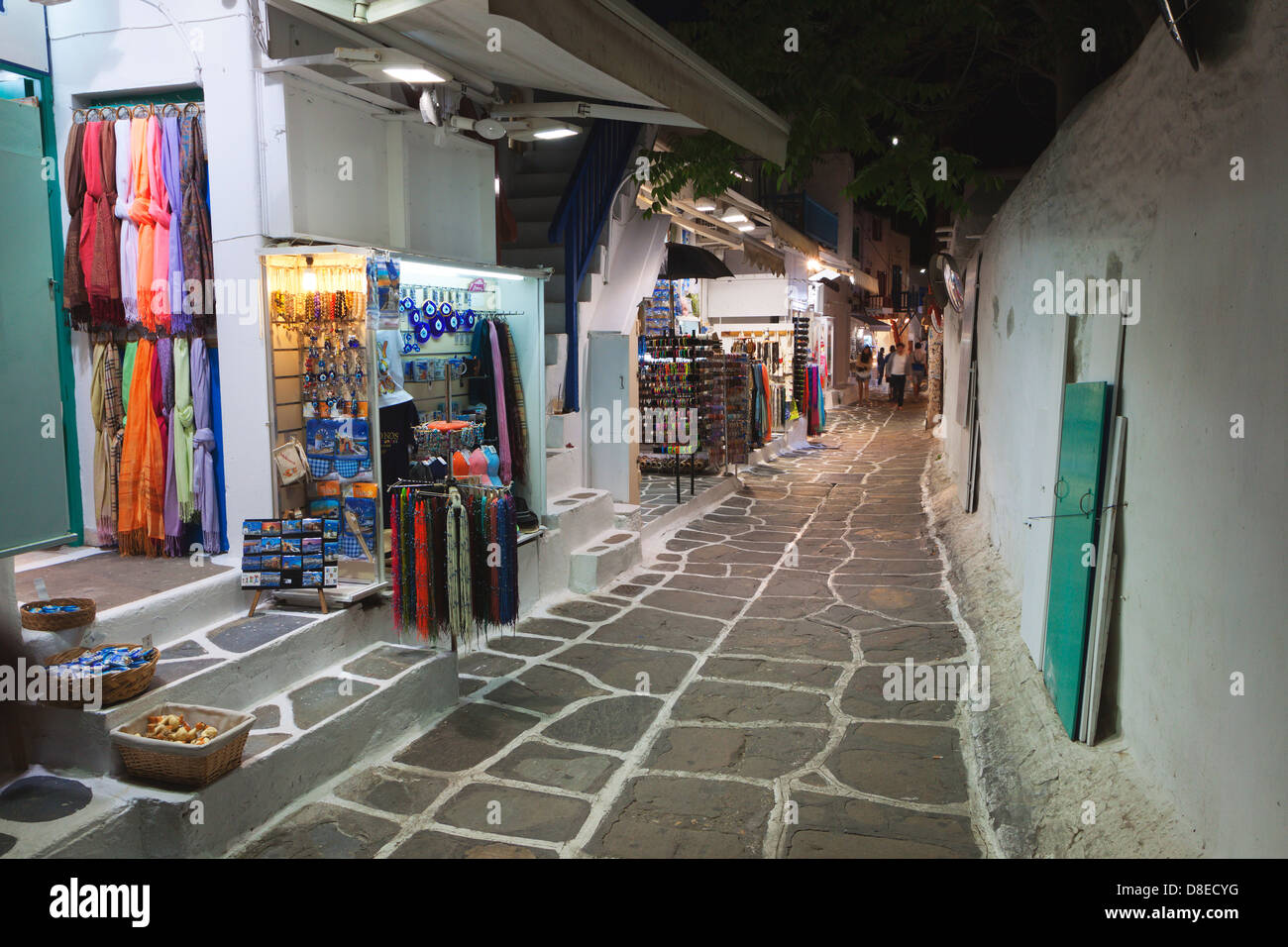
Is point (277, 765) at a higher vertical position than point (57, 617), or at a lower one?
lower

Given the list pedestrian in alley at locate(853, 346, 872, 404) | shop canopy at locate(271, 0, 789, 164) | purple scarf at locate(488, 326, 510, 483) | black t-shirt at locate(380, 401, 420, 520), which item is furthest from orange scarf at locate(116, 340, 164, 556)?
pedestrian in alley at locate(853, 346, 872, 404)

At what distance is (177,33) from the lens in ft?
22.2

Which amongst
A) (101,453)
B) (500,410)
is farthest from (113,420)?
(500,410)

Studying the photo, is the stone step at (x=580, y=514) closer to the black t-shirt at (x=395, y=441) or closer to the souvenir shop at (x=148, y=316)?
the black t-shirt at (x=395, y=441)

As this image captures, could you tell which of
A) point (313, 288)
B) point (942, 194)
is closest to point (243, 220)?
point (313, 288)

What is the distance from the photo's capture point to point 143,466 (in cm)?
723

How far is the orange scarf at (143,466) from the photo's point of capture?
7.15 meters

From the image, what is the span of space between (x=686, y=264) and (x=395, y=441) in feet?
26.3

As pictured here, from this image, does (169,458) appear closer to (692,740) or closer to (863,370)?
(692,740)

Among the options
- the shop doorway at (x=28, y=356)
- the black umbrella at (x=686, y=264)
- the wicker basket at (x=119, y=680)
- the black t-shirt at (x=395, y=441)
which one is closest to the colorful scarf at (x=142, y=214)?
the black t-shirt at (x=395, y=441)

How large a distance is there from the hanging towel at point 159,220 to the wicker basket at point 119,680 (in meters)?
2.86

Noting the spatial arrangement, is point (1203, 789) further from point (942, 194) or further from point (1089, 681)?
A: point (942, 194)

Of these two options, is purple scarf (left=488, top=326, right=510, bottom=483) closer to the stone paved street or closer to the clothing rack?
the stone paved street

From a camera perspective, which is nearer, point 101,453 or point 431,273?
point 101,453
